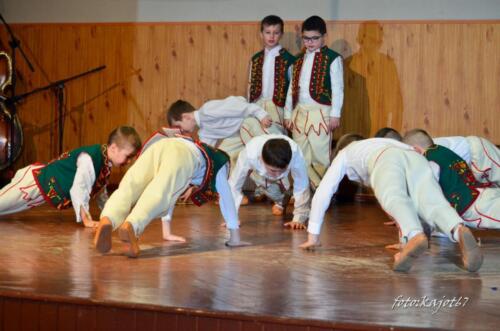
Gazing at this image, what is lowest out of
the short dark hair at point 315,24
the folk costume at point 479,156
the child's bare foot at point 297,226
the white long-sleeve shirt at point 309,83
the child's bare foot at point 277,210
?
the child's bare foot at point 277,210

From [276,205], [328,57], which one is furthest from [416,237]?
[328,57]

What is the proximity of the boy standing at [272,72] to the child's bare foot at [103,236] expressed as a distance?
2.91m

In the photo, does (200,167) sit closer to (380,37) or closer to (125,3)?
(380,37)

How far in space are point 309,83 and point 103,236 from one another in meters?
2.99

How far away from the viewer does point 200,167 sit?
3904mm

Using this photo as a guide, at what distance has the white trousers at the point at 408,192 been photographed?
3.37 meters

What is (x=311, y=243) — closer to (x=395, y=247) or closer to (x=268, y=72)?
(x=395, y=247)

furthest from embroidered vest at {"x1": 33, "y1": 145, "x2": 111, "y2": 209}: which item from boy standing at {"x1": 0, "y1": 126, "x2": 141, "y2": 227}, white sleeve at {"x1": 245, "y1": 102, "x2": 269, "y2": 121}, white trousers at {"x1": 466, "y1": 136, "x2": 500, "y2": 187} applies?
white trousers at {"x1": 466, "y1": 136, "x2": 500, "y2": 187}

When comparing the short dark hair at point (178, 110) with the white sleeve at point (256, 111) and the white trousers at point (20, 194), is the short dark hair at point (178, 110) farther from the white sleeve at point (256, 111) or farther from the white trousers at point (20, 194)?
the white sleeve at point (256, 111)

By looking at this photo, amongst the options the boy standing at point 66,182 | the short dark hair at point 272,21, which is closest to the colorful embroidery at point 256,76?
the short dark hair at point 272,21

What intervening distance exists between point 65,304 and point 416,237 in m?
1.41

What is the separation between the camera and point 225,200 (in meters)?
4.01

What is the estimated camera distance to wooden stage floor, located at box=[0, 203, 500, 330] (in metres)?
2.58

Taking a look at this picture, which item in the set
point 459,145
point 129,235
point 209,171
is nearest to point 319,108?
point 459,145
